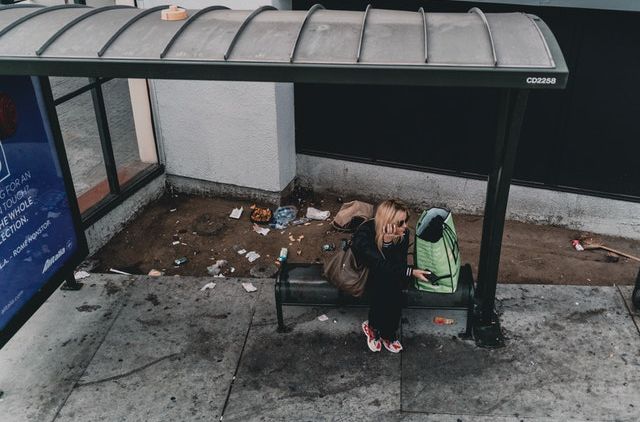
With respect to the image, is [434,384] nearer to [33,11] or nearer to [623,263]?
[623,263]

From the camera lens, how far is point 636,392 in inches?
215

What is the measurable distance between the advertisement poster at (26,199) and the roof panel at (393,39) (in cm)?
303

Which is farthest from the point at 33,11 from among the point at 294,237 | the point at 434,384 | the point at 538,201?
the point at 538,201

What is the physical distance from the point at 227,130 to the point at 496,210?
422 cm

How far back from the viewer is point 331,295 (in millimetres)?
5930

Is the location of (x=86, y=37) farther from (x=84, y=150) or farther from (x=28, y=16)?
(x=84, y=150)

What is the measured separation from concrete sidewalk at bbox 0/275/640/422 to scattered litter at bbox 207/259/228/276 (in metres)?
0.66

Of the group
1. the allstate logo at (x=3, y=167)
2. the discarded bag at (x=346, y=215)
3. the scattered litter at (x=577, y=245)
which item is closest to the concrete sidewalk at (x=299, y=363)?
the scattered litter at (x=577, y=245)

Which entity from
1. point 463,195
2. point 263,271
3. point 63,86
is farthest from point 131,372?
point 463,195

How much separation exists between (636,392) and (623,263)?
2.46 meters

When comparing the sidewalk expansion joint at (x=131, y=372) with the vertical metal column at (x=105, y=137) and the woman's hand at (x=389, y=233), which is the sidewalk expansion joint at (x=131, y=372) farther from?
the vertical metal column at (x=105, y=137)

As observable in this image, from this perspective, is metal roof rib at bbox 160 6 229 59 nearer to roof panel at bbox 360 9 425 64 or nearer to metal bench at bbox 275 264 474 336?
roof panel at bbox 360 9 425 64

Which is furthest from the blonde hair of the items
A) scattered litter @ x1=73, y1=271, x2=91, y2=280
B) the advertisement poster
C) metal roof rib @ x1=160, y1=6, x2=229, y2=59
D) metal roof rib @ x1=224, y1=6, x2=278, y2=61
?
scattered litter @ x1=73, y1=271, x2=91, y2=280

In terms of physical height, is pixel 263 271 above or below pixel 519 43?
below
